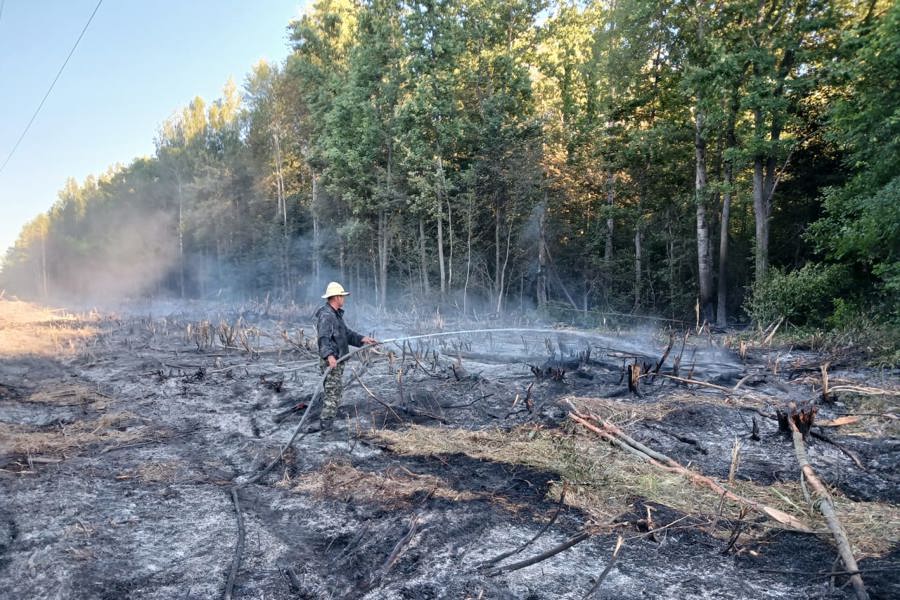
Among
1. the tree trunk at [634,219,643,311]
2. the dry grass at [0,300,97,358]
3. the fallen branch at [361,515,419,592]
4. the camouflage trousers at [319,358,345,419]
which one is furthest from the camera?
the tree trunk at [634,219,643,311]

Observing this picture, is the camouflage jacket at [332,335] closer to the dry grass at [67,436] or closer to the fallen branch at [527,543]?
the dry grass at [67,436]

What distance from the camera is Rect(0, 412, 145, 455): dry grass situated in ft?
23.8

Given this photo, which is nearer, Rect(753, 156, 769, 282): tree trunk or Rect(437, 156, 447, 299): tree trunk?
Rect(753, 156, 769, 282): tree trunk

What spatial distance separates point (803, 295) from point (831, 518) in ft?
45.0

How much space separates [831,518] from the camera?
14.7 feet

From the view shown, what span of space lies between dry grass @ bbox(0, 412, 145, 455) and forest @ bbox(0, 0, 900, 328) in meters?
15.2

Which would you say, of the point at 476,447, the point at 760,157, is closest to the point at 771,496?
the point at 476,447

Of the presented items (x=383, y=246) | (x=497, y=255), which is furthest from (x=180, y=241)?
(x=497, y=255)

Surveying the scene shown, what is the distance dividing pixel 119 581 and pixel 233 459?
9.67 feet

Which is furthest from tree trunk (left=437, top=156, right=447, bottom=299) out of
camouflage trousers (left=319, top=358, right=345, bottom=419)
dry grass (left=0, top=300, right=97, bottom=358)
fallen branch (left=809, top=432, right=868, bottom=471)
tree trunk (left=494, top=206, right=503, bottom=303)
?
fallen branch (left=809, top=432, right=868, bottom=471)

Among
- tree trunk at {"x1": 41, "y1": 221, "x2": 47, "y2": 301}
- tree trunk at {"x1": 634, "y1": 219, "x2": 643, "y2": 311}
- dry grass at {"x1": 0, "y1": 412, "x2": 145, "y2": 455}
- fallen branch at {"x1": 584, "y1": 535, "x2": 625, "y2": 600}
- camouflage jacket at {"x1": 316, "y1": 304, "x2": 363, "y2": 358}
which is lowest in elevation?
fallen branch at {"x1": 584, "y1": 535, "x2": 625, "y2": 600}

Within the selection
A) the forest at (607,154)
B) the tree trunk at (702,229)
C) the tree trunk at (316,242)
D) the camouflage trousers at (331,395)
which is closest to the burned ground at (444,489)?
the camouflage trousers at (331,395)

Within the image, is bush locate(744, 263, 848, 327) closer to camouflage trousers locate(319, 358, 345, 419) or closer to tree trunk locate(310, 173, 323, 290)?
camouflage trousers locate(319, 358, 345, 419)

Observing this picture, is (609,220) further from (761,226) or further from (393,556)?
(393,556)
